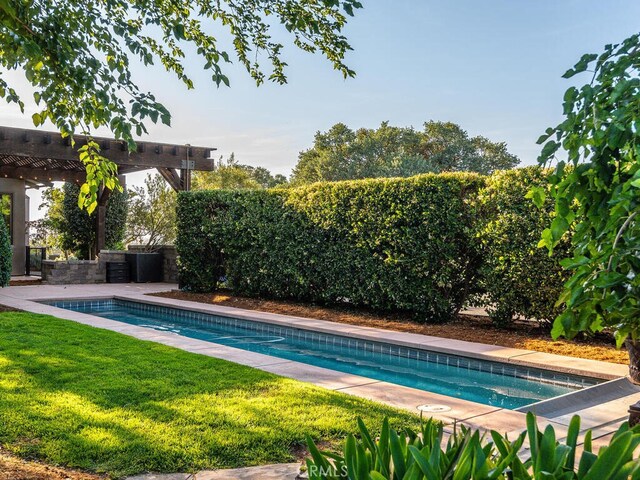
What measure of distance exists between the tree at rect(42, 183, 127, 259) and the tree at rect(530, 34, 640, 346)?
57.8ft

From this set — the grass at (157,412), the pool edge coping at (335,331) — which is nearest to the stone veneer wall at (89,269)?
the pool edge coping at (335,331)

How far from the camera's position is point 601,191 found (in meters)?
1.76

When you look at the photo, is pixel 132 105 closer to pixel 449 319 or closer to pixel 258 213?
pixel 449 319

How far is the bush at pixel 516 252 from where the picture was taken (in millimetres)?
7305

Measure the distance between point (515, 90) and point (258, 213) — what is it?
8167 mm

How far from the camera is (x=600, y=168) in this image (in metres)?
1.74

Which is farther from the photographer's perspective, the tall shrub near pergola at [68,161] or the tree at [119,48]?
the tall shrub near pergola at [68,161]

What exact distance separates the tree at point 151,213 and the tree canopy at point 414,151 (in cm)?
1391

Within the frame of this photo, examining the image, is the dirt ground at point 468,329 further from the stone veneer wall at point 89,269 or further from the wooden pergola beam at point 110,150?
the wooden pergola beam at point 110,150

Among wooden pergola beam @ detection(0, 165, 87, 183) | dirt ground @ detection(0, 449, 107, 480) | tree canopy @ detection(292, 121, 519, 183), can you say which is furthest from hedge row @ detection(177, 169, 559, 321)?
tree canopy @ detection(292, 121, 519, 183)

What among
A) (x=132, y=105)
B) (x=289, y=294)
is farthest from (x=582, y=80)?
(x=289, y=294)

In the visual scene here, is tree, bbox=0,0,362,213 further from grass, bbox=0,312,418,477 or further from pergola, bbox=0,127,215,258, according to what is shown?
pergola, bbox=0,127,215,258

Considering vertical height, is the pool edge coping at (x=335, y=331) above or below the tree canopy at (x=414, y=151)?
below

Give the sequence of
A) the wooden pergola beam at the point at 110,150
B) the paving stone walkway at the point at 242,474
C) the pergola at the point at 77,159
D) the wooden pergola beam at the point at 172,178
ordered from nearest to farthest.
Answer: the paving stone walkway at the point at 242,474 < the wooden pergola beam at the point at 110,150 < the pergola at the point at 77,159 < the wooden pergola beam at the point at 172,178
